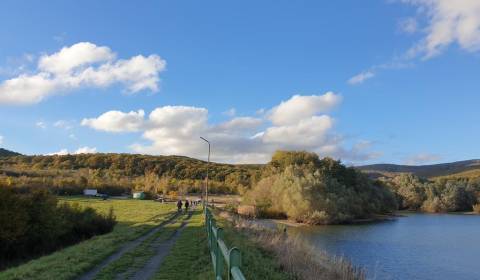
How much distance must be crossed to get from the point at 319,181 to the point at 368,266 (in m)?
48.0

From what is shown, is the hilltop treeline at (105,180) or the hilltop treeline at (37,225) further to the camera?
the hilltop treeline at (105,180)

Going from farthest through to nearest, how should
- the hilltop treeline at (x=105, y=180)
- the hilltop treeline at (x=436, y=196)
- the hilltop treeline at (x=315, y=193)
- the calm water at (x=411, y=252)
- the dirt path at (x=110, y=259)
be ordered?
1. the hilltop treeline at (x=105, y=180)
2. the hilltop treeline at (x=436, y=196)
3. the hilltop treeline at (x=315, y=193)
4. the calm water at (x=411, y=252)
5. the dirt path at (x=110, y=259)

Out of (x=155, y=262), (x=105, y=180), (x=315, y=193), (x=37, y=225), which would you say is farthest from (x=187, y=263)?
(x=105, y=180)

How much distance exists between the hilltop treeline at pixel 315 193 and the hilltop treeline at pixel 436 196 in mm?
17771

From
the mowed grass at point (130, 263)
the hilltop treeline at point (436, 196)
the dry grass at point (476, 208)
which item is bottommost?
the dry grass at point (476, 208)

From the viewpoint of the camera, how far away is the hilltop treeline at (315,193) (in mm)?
73750

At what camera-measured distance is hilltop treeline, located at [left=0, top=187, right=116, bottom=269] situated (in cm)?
2816

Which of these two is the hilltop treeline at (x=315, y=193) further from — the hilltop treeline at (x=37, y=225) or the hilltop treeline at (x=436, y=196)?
the hilltop treeline at (x=37, y=225)

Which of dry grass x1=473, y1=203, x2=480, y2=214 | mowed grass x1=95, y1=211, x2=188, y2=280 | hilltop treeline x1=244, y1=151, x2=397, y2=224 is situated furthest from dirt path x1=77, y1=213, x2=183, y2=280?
dry grass x1=473, y1=203, x2=480, y2=214

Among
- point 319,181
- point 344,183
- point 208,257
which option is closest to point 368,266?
point 208,257

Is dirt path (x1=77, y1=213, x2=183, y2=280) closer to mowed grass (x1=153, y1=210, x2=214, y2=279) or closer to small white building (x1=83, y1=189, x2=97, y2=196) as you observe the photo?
mowed grass (x1=153, y1=210, x2=214, y2=279)

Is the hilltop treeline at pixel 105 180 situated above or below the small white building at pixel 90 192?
above

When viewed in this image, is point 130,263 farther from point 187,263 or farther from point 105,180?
point 105,180

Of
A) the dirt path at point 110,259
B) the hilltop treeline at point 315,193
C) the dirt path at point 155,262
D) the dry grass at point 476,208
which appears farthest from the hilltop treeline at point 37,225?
the dry grass at point 476,208
